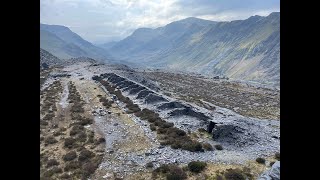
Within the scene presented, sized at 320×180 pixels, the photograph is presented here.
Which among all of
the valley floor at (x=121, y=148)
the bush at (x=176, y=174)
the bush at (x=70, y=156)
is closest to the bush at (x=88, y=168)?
the valley floor at (x=121, y=148)

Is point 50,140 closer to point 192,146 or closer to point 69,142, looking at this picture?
point 69,142

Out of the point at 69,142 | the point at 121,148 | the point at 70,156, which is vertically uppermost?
the point at 69,142

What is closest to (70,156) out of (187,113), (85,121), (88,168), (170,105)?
(88,168)

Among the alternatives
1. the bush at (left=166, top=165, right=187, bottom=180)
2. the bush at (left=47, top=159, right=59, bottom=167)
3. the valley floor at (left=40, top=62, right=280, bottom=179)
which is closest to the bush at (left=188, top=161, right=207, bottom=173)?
the valley floor at (left=40, top=62, right=280, bottom=179)

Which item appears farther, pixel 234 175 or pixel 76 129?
pixel 76 129

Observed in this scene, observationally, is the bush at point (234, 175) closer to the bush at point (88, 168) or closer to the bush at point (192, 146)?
the bush at point (192, 146)
